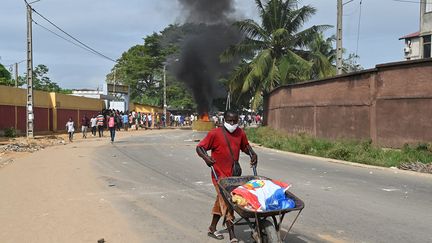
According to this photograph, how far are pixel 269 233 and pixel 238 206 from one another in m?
0.40

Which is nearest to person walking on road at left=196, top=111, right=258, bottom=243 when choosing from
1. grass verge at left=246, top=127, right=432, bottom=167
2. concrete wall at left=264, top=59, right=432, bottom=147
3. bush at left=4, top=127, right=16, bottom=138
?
grass verge at left=246, top=127, right=432, bottom=167

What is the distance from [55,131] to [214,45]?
582 inches

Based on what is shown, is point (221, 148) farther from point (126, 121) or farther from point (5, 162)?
point (126, 121)

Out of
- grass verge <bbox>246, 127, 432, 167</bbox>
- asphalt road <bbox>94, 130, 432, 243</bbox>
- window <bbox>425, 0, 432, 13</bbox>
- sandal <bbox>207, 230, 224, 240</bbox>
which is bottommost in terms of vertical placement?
asphalt road <bbox>94, 130, 432, 243</bbox>

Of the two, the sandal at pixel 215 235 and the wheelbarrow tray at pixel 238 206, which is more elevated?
the wheelbarrow tray at pixel 238 206

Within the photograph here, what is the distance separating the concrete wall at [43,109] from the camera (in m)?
29.5

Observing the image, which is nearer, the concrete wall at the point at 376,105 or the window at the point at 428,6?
the concrete wall at the point at 376,105

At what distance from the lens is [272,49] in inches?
1287

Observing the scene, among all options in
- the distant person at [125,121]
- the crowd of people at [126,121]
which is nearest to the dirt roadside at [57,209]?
the crowd of people at [126,121]

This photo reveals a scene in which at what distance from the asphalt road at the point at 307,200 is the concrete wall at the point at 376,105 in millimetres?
2753

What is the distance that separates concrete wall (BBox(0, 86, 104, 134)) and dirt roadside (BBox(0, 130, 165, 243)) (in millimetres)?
18157

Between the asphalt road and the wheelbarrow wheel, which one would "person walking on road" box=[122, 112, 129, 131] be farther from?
the wheelbarrow wheel

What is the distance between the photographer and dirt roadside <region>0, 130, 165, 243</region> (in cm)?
596

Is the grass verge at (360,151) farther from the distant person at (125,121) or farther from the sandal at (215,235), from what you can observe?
the distant person at (125,121)
